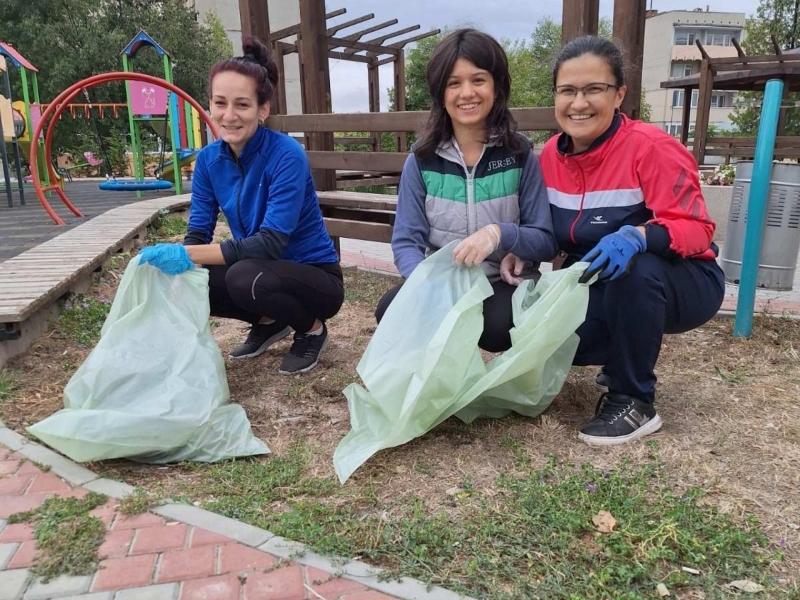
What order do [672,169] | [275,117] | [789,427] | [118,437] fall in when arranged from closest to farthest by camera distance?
1. [118,437]
2. [672,169]
3. [789,427]
4. [275,117]

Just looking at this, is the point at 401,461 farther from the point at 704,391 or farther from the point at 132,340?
the point at 704,391

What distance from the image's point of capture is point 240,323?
3984 mm

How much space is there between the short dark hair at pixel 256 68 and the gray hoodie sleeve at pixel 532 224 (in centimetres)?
113

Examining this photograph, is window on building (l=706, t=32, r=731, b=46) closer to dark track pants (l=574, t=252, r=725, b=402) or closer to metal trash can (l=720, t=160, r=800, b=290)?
metal trash can (l=720, t=160, r=800, b=290)

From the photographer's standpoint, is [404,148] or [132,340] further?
[404,148]

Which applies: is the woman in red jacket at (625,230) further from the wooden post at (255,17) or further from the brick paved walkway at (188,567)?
the wooden post at (255,17)

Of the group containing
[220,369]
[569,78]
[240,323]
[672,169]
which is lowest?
[240,323]

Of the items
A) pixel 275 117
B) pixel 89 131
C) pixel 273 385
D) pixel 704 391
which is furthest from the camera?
pixel 89 131

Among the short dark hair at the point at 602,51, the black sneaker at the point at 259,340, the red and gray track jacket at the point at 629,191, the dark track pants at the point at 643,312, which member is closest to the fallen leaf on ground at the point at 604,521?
the dark track pants at the point at 643,312

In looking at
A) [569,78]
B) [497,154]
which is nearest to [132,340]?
[497,154]

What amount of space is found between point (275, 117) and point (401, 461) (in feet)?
11.4

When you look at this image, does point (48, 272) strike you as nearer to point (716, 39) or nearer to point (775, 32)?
point (775, 32)

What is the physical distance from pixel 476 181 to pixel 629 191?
0.52m

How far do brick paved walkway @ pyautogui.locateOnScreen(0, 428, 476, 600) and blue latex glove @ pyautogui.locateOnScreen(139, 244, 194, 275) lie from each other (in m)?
0.86
